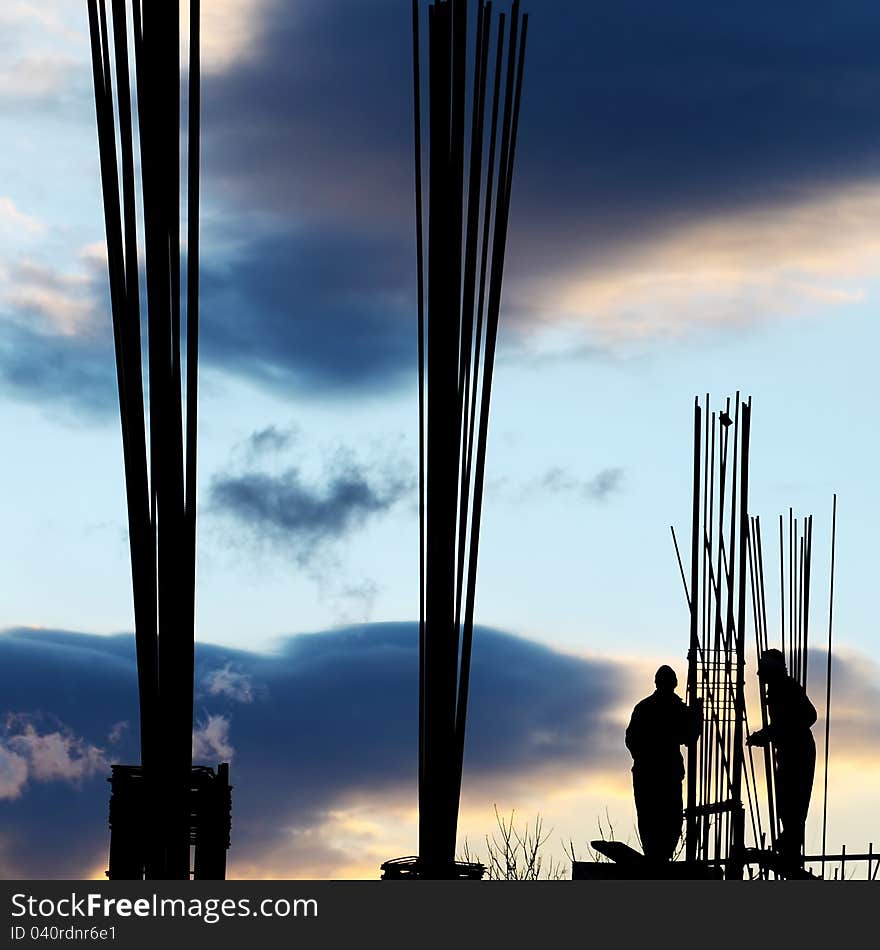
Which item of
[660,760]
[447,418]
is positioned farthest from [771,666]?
[447,418]

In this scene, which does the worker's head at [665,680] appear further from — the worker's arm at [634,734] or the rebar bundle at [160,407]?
the rebar bundle at [160,407]

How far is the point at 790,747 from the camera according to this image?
7867mm

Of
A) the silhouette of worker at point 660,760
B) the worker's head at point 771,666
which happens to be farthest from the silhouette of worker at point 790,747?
the silhouette of worker at point 660,760

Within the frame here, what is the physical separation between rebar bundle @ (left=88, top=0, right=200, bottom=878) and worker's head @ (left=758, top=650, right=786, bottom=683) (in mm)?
4858

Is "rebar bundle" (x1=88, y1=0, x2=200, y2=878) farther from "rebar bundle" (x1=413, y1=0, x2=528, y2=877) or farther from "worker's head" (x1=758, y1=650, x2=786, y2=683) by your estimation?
"worker's head" (x1=758, y1=650, x2=786, y2=683)

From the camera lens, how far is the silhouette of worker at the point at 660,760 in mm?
7688

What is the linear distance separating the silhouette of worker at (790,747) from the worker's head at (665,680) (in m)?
0.62

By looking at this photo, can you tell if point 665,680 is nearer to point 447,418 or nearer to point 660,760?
point 660,760

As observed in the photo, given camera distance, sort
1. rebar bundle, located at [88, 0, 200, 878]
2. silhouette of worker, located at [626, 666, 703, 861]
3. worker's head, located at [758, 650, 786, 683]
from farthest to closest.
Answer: worker's head, located at [758, 650, 786, 683], silhouette of worker, located at [626, 666, 703, 861], rebar bundle, located at [88, 0, 200, 878]

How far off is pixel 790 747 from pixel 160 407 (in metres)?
5.20

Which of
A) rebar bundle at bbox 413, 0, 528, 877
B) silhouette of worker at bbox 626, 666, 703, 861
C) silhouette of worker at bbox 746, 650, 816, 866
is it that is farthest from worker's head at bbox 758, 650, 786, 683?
rebar bundle at bbox 413, 0, 528, 877

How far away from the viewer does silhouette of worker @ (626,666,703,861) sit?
25.2ft
